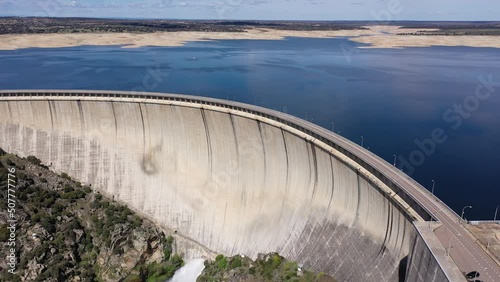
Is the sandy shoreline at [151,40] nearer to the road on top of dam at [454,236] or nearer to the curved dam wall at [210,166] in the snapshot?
the curved dam wall at [210,166]

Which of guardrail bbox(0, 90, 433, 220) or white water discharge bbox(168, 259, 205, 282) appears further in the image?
white water discharge bbox(168, 259, 205, 282)

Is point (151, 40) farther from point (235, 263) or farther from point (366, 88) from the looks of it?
point (235, 263)

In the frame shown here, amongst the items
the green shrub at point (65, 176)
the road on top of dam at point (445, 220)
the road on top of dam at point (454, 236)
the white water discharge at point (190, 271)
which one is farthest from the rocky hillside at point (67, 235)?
the road on top of dam at point (454, 236)

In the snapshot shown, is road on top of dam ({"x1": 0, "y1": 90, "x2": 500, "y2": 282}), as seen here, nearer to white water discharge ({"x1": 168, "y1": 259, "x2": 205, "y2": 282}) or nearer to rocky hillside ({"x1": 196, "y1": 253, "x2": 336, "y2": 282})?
rocky hillside ({"x1": 196, "y1": 253, "x2": 336, "y2": 282})

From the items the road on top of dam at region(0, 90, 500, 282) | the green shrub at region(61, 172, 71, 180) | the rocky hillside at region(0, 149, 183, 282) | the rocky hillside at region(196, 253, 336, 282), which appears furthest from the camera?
the green shrub at region(61, 172, 71, 180)

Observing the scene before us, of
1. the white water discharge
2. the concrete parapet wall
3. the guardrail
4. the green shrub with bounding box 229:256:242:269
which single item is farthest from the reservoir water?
the white water discharge

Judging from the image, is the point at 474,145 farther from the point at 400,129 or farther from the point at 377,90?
the point at 377,90

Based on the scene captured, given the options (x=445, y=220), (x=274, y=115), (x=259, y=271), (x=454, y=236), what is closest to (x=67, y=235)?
(x=259, y=271)
